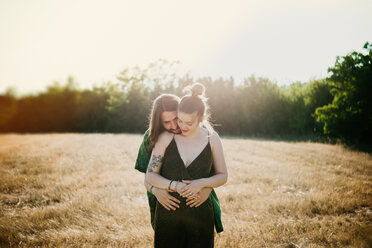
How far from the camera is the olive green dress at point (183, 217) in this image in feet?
7.11

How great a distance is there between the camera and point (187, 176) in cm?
219

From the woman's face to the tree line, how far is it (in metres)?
16.3

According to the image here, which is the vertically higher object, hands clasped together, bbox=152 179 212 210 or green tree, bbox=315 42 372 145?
green tree, bbox=315 42 372 145

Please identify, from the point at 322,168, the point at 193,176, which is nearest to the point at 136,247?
the point at 193,176

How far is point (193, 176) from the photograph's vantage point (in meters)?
2.24

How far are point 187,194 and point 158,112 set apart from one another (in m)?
1.08

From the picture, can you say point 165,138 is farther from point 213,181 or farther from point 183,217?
point 183,217

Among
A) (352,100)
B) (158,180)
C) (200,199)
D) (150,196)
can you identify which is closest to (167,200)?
(158,180)

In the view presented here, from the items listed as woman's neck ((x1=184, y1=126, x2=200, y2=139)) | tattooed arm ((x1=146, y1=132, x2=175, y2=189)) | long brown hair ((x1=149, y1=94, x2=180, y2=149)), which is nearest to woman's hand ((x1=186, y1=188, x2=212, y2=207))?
tattooed arm ((x1=146, y1=132, x2=175, y2=189))

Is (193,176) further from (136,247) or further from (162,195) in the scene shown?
(136,247)

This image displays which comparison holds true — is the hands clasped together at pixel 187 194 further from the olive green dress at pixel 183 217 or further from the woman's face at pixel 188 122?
the woman's face at pixel 188 122

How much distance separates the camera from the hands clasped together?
81.6 inches

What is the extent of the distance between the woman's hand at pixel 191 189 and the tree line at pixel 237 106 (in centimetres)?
1631

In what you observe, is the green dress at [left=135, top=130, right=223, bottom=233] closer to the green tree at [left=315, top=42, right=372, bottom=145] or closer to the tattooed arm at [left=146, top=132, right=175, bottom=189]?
the tattooed arm at [left=146, top=132, right=175, bottom=189]
